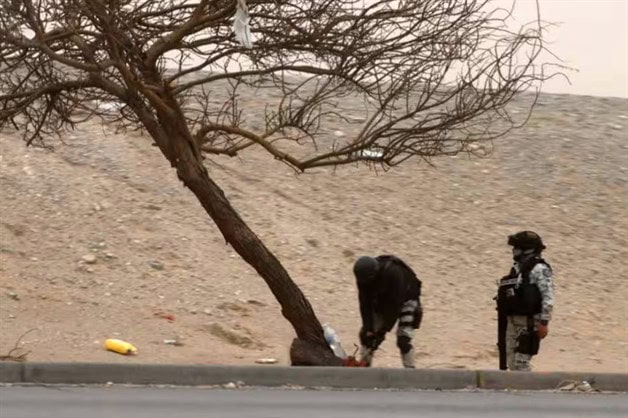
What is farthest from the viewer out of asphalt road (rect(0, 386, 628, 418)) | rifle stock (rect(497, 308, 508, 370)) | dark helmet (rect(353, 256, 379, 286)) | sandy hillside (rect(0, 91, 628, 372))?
sandy hillside (rect(0, 91, 628, 372))

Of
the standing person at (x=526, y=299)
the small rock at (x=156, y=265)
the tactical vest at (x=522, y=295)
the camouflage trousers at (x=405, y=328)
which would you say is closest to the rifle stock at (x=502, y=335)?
the standing person at (x=526, y=299)

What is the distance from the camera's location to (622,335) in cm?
2062

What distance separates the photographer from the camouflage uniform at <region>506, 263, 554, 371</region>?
43.2 feet

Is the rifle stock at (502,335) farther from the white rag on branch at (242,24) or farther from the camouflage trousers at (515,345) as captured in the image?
the white rag on branch at (242,24)

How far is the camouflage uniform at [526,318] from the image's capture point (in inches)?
519

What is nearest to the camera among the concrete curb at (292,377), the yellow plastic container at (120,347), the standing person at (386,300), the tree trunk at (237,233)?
the concrete curb at (292,377)

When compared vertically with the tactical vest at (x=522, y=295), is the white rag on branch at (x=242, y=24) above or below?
above

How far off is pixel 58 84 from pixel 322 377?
14.7 ft

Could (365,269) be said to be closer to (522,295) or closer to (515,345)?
(522,295)

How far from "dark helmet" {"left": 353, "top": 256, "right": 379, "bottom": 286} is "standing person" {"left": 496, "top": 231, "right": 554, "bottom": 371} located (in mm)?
1539

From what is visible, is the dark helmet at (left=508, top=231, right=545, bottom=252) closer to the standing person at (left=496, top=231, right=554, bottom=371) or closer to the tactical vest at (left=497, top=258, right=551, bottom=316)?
the standing person at (left=496, top=231, right=554, bottom=371)

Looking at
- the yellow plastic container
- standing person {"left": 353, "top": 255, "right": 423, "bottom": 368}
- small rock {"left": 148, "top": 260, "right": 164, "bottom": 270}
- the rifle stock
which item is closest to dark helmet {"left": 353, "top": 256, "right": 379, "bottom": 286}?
standing person {"left": 353, "top": 255, "right": 423, "bottom": 368}

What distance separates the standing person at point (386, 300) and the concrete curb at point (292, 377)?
1.96 feet

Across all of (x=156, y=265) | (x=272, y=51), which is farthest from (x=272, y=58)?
(x=156, y=265)
